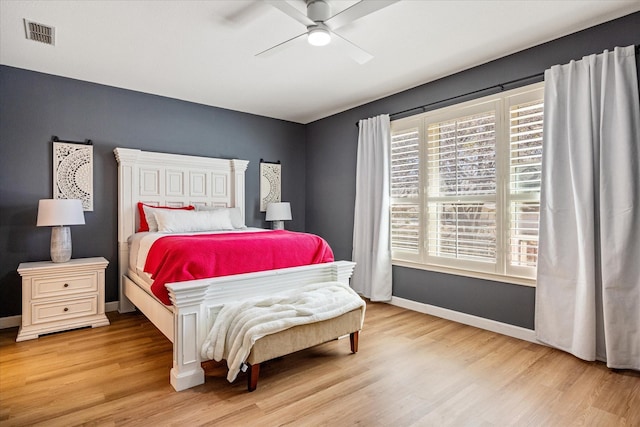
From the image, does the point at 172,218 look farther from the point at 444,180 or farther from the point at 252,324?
the point at 444,180

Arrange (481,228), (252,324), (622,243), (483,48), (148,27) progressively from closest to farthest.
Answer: (252,324)
(622,243)
(148,27)
(483,48)
(481,228)

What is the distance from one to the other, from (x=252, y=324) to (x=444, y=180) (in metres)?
2.56

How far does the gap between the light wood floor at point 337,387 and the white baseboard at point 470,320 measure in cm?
11

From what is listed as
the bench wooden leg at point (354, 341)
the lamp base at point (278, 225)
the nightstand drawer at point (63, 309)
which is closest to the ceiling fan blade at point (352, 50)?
the bench wooden leg at point (354, 341)

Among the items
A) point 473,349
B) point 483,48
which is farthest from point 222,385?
point 483,48

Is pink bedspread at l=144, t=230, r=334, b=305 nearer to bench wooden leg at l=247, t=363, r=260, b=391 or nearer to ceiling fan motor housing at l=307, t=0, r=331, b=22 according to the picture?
bench wooden leg at l=247, t=363, r=260, b=391

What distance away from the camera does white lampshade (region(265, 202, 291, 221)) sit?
4.95 meters

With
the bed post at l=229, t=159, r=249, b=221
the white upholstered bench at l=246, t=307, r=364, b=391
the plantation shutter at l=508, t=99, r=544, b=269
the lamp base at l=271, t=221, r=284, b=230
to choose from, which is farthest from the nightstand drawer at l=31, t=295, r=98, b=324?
the plantation shutter at l=508, t=99, r=544, b=269

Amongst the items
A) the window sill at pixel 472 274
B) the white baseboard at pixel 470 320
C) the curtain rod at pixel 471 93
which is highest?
the curtain rod at pixel 471 93

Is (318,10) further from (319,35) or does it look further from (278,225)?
(278,225)

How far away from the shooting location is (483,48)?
308 cm

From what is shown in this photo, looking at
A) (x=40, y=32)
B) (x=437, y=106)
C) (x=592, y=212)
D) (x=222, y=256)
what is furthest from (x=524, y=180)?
(x=40, y=32)

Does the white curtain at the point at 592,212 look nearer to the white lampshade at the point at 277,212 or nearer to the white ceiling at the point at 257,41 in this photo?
the white ceiling at the point at 257,41

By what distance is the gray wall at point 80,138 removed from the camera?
3.46 meters
